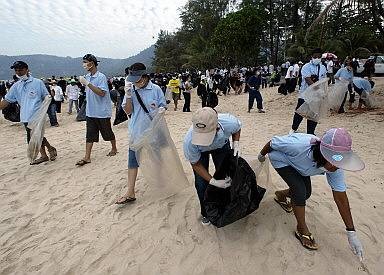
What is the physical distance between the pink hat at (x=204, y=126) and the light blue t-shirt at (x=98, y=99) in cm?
262

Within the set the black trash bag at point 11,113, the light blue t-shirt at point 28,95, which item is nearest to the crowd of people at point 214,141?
the light blue t-shirt at point 28,95

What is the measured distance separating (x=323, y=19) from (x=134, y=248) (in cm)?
815

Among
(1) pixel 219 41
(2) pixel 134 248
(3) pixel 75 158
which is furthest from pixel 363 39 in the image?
(2) pixel 134 248

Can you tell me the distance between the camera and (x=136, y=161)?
11.8ft

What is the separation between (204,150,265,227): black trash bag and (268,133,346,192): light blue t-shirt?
0.27 m

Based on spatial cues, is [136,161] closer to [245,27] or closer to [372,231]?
[372,231]

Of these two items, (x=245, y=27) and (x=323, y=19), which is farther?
(x=245, y=27)

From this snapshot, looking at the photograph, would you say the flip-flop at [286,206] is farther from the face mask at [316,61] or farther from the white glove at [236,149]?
the face mask at [316,61]

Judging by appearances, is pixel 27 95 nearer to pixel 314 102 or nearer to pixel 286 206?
pixel 286 206

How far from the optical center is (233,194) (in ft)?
8.43

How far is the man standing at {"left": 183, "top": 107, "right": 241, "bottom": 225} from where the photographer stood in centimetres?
235

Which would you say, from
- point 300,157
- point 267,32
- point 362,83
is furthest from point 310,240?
point 267,32

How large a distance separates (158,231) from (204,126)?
124cm

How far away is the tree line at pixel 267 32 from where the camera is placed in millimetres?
18016
